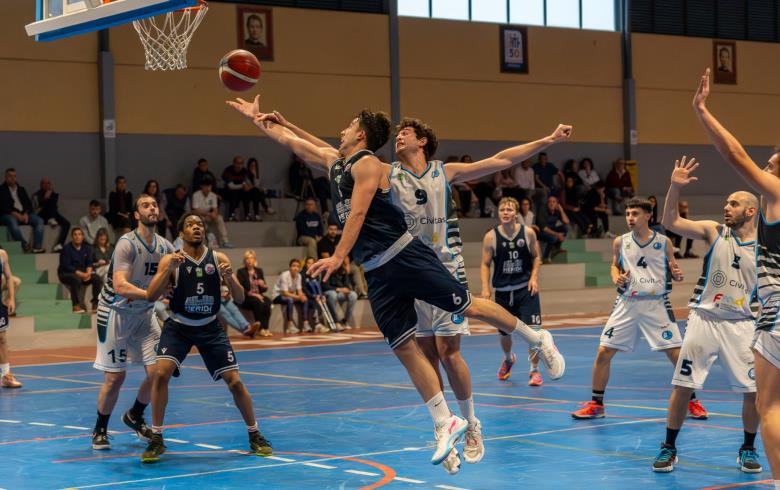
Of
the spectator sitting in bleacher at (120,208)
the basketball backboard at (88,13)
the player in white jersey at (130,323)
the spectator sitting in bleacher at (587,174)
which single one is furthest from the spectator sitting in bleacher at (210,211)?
the player in white jersey at (130,323)

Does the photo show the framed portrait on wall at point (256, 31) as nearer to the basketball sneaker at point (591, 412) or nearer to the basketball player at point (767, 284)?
the basketball sneaker at point (591, 412)

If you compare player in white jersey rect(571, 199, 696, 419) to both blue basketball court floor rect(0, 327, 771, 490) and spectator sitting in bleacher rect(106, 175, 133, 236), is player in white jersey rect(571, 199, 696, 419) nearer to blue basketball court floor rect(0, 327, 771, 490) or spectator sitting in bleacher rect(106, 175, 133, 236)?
blue basketball court floor rect(0, 327, 771, 490)

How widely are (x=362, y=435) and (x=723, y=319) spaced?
10.4 ft

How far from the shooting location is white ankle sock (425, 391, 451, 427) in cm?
738

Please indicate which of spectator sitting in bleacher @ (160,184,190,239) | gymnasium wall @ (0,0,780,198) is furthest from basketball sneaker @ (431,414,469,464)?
gymnasium wall @ (0,0,780,198)

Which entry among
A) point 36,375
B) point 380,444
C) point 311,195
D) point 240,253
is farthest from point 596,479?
point 311,195

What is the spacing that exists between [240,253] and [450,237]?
14.3 metres

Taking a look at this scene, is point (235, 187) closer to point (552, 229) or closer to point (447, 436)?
point (552, 229)

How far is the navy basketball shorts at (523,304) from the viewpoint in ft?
43.6

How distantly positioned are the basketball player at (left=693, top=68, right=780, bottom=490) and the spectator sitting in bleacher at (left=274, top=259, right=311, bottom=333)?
15.4 metres

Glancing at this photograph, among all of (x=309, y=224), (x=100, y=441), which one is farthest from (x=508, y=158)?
(x=309, y=224)

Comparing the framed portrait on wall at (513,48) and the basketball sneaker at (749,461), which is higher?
the framed portrait on wall at (513,48)

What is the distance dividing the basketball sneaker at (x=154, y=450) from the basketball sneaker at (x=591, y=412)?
380 centimetres

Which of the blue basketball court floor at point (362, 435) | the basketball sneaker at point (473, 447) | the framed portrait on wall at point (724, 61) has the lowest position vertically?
the blue basketball court floor at point (362, 435)
